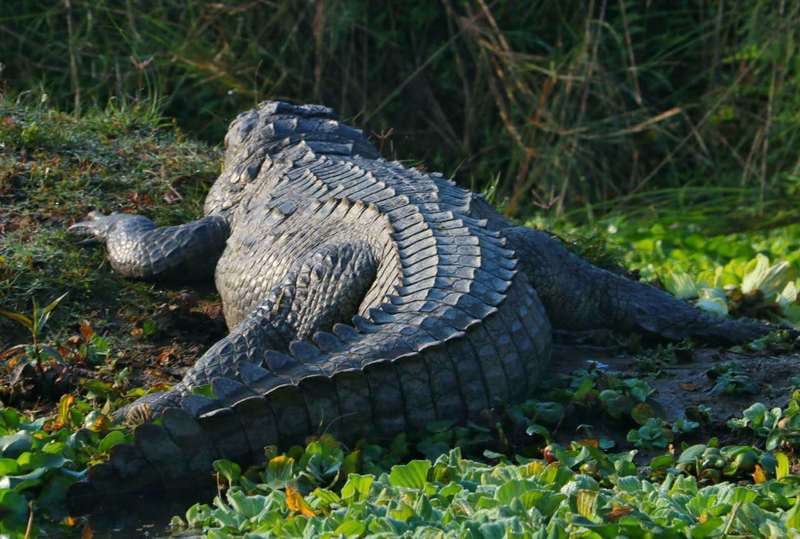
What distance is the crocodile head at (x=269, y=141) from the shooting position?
4.99m

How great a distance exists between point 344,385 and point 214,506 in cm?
45

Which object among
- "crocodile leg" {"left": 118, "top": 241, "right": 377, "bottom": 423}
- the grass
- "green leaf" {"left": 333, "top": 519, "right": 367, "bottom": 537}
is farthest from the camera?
"crocodile leg" {"left": 118, "top": 241, "right": 377, "bottom": 423}

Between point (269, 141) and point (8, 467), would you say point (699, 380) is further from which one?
point (269, 141)

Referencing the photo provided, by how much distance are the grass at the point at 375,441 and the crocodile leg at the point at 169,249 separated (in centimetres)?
8

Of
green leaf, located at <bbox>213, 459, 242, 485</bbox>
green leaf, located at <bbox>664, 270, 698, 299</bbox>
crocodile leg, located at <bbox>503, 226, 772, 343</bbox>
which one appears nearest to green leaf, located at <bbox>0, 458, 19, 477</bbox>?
green leaf, located at <bbox>213, 459, 242, 485</bbox>

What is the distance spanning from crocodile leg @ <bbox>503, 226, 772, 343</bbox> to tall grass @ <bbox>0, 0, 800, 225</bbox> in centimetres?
358

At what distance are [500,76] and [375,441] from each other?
5.45m

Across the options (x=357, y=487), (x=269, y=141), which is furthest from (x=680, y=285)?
(x=357, y=487)

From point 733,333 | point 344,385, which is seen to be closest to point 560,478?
point 344,385

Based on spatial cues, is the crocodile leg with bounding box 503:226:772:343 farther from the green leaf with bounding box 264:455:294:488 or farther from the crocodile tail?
the green leaf with bounding box 264:455:294:488

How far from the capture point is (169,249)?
4.61 metres

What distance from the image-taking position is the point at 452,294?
3.34 meters

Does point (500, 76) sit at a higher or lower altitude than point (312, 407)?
higher

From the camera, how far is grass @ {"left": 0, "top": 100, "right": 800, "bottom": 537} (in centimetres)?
234
